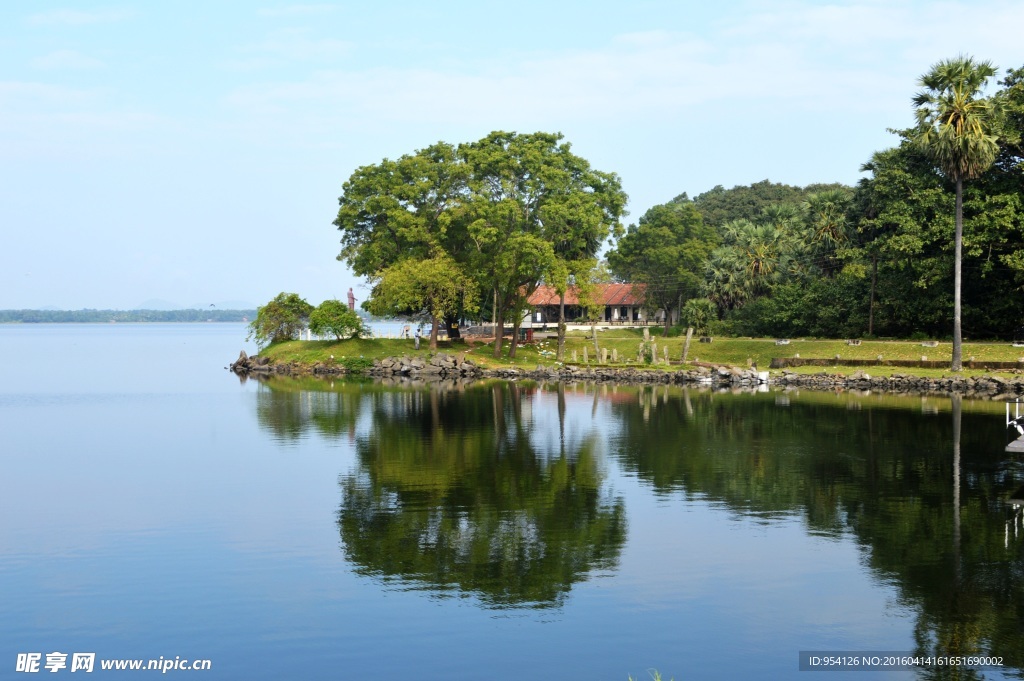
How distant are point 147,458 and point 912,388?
160 ft

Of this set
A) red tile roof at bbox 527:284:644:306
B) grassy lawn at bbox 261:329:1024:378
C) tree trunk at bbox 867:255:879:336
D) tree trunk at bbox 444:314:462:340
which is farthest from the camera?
red tile roof at bbox 527:284:644:306

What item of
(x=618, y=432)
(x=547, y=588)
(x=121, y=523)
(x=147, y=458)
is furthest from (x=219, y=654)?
(x=618, y=432)

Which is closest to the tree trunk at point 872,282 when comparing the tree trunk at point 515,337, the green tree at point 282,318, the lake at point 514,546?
the tree trunk at point 515,337

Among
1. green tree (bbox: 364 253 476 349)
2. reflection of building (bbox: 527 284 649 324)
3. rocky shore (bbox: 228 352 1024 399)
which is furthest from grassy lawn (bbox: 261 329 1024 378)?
reflection of building (bbox: 527 284 649 324)

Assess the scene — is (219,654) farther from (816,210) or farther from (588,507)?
(816,210)

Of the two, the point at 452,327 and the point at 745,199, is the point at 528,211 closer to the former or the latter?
the point at 452,327

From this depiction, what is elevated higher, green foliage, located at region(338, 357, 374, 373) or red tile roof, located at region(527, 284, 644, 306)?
red tile roof, located at region(527, 284, 644, 306)

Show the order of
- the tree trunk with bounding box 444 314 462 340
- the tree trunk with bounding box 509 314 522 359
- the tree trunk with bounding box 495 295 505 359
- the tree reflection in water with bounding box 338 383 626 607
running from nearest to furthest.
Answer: the tree reflection in water with bounding box 338 383 626 607 < the tree trunk with bounding box 509 314 522 359 < the tree trunk with bounding box 495 295 505 359 < the tree trunk with bounding box 444 314 462 340

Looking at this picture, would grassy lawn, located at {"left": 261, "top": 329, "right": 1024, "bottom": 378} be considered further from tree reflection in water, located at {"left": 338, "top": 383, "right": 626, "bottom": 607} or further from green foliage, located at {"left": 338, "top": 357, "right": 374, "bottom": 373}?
tree reflection in water, located at {"left": 338, "top": 383, "right": 626, "bottom": 607}

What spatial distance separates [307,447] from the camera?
4316 cm

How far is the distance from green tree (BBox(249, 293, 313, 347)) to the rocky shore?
18.0 ft

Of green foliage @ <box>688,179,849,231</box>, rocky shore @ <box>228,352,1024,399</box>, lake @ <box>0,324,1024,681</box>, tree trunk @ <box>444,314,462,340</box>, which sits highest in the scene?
green foliage @ <box>688,179,849,231</box>

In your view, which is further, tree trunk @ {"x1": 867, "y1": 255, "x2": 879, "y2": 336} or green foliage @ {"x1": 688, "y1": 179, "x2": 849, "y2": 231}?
green foliage @ {"x1": 688, "y1": 179, "x2": 849, "y2": 231}

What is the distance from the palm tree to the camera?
6581 cm
